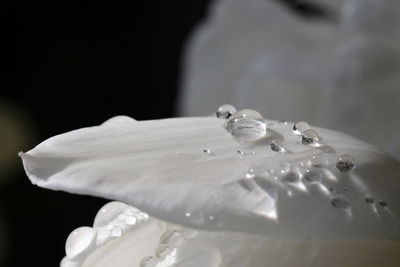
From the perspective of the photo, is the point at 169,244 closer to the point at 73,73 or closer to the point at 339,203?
→ the point at 339,203

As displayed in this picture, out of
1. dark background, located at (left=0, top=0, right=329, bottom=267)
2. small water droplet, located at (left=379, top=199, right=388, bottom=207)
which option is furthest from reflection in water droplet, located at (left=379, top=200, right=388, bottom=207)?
dark background, located at (left=0, top=0, right=329, bottom=267)

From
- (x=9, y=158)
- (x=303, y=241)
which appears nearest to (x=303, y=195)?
(x=303, y=241)

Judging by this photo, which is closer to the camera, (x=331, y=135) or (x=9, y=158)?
A: (x=331, y=135)

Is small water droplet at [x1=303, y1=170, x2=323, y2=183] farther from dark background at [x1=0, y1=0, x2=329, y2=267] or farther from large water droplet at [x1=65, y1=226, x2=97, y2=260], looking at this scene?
dark background at [x1=0, y1=0, x2=329, y2=267]

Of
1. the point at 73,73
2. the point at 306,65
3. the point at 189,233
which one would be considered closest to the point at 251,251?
the point at 189,233

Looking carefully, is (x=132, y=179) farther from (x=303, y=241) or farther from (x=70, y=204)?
(x=70, y=204)

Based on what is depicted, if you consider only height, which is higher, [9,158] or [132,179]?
[132,179]
